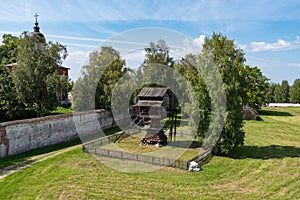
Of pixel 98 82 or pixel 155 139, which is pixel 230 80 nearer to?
pixel 155 139

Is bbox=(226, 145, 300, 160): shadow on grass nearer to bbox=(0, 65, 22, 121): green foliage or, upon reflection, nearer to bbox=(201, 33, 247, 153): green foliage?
bbox=(201, 33, 247, 153): green foliage

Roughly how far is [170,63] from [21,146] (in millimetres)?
23946

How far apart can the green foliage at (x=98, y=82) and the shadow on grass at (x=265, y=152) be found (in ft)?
51.0

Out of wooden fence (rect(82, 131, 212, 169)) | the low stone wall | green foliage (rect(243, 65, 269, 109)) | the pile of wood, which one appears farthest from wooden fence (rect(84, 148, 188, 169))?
green foliage (rect(243, 65, 269, 109))

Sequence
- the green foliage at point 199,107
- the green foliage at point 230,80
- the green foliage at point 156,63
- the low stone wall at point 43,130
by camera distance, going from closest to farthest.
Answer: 1. the green foliage at point 230,80
2. the low stone wall at point 43,130
3. the green foliage at point 199,107
4. the green foliage at point 156,63

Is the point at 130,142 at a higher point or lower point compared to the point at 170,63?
lower

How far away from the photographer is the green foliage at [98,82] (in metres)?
27.4

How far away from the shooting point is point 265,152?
59.7ft

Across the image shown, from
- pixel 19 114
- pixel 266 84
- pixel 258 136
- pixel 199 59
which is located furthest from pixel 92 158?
pixel 266 84

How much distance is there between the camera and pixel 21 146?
17.6 meters

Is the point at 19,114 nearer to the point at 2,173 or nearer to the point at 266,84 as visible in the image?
the point at 2,173

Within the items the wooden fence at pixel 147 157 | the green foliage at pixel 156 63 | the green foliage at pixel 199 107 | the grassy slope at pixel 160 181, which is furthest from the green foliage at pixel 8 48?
the green foliage at pixel 199 107

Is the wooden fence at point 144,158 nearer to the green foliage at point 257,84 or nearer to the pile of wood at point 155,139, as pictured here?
the pile of wood at point 155,139

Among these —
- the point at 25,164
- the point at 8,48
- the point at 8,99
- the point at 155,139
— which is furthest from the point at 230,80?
the point at 8,48
